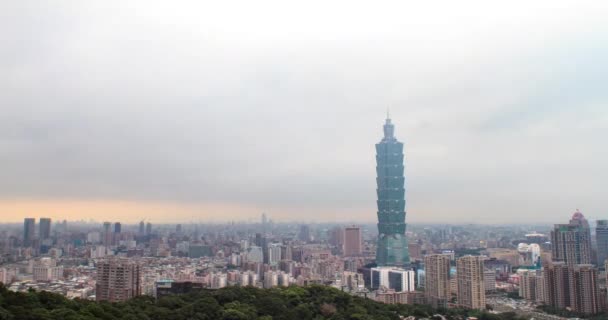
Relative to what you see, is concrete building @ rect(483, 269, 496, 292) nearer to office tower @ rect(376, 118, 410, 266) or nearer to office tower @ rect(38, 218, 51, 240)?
office tower @ rect(376, 118, 410, 266)

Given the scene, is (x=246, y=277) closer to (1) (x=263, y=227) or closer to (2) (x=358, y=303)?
(2) (x=358, y=303)

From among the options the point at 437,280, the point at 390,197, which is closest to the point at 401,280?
the point at 437,280

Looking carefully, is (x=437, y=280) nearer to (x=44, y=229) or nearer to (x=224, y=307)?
(x=224, y=307)

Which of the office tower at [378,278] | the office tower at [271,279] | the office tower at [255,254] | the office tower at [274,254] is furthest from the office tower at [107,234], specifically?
the office tower at [378,278]

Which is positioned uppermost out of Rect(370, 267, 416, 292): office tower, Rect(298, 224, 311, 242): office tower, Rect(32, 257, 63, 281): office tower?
Rect(298, 224, 311, 242): office tower

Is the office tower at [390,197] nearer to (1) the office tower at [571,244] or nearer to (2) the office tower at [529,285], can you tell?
(1) the office tower at [571,244]

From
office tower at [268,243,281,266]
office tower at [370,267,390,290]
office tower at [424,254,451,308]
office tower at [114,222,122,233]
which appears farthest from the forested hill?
office tower at [114,222,122,233]

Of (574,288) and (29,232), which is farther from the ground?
(29,232)
